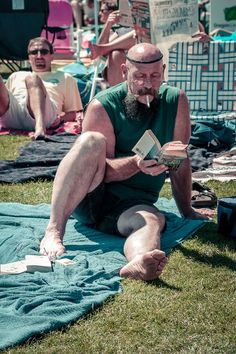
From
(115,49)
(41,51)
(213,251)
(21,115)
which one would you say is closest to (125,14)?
(115,49)

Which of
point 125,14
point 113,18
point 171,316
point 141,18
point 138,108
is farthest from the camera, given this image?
point 113,18

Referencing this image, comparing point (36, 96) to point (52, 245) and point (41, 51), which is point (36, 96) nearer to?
point (41, 51)

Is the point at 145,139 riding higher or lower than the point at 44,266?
higher

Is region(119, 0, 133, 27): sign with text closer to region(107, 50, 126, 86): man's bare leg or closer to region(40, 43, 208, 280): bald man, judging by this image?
region(107, 50, 126, 86): man's bare leg

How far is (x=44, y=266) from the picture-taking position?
438 cm

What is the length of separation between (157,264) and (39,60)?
5833mm

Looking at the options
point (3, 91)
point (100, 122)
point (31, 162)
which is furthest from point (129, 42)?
point (100, 122)

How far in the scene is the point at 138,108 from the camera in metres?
5.07

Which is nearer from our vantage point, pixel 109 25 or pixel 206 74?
pixel 206 74

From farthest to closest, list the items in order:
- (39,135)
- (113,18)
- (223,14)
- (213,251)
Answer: (223,14) → (113,18) → (39,135) → (213,251)

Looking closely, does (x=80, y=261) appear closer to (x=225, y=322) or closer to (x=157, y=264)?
(x=157, y=264)

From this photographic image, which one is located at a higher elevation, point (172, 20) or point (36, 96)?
point (172, 20)

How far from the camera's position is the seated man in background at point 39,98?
354 inches

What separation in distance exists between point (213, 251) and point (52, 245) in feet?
3.10
